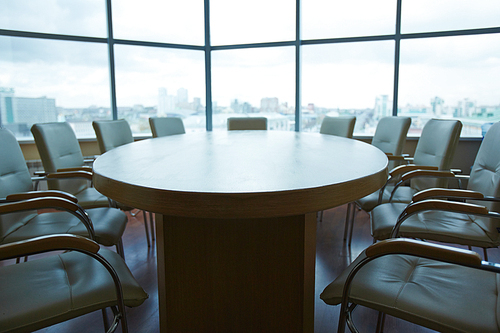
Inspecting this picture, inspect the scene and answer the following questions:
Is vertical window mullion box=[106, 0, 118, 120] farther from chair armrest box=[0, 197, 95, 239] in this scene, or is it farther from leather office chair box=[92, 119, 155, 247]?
chair armrest box=[0, 197, 95, 239]

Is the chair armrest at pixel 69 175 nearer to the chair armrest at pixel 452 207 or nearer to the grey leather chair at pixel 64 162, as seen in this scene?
the grey leather chair at pixel 64 162

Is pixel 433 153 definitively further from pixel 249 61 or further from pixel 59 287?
pixel 249 61

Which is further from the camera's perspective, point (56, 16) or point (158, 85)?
point (158, 85)

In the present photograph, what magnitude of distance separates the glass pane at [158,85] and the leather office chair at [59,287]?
3.85m

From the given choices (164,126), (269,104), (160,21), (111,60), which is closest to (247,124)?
(164,126)

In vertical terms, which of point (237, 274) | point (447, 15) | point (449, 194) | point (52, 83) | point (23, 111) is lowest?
point (237, 274)

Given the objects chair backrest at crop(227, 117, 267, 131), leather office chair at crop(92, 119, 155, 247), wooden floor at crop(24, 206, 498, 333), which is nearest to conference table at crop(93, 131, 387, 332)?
wooden floor at crop(24, 206, 498, 333)

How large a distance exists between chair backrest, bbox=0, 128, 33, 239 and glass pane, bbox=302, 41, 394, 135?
12.7 ft

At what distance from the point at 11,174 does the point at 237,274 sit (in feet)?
4.54

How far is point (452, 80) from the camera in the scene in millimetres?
4379

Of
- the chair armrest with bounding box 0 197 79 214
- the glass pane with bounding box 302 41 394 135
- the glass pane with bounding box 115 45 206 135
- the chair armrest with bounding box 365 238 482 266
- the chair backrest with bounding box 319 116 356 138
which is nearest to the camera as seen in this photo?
the chair armrest with bounding box 365 238 482 266

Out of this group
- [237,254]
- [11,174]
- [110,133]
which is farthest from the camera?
[110,133]

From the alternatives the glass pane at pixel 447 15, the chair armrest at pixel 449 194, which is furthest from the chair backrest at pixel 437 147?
the glass pane at pixel 447 15

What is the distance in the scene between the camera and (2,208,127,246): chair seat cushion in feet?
5.19
